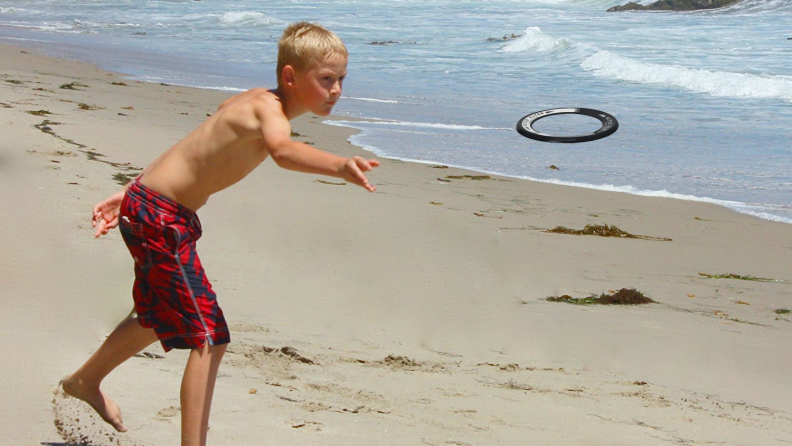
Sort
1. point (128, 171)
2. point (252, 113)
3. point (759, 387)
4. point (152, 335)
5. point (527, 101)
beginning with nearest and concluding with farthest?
point (252, 113) → point (152, 335) → point (759, 387) → point (128, 171) → point (527, 101)

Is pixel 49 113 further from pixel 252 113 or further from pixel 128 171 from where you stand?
pixel 252 113

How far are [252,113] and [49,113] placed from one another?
6.18 meters

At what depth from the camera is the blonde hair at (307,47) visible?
248 cm

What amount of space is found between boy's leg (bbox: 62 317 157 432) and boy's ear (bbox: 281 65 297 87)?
84 centimetres

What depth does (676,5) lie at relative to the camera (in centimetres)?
3225

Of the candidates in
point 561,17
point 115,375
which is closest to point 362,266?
point 115,375

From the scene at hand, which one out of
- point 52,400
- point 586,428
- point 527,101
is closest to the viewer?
point 52,400

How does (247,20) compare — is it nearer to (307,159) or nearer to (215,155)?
(215,155)

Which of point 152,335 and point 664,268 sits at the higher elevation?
point 152,335

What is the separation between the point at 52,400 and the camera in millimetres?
2852

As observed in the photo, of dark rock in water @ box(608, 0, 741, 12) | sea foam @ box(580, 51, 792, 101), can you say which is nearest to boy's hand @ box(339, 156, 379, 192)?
sea foam @ box(580, 51, 792, 101)

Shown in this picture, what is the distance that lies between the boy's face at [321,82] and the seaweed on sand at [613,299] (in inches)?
94.7

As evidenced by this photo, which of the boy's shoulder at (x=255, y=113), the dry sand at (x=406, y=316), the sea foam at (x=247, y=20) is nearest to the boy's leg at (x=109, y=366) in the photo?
the dry sand at (x=406, y=316)

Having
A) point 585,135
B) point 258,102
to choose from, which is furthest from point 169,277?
point 585,135
